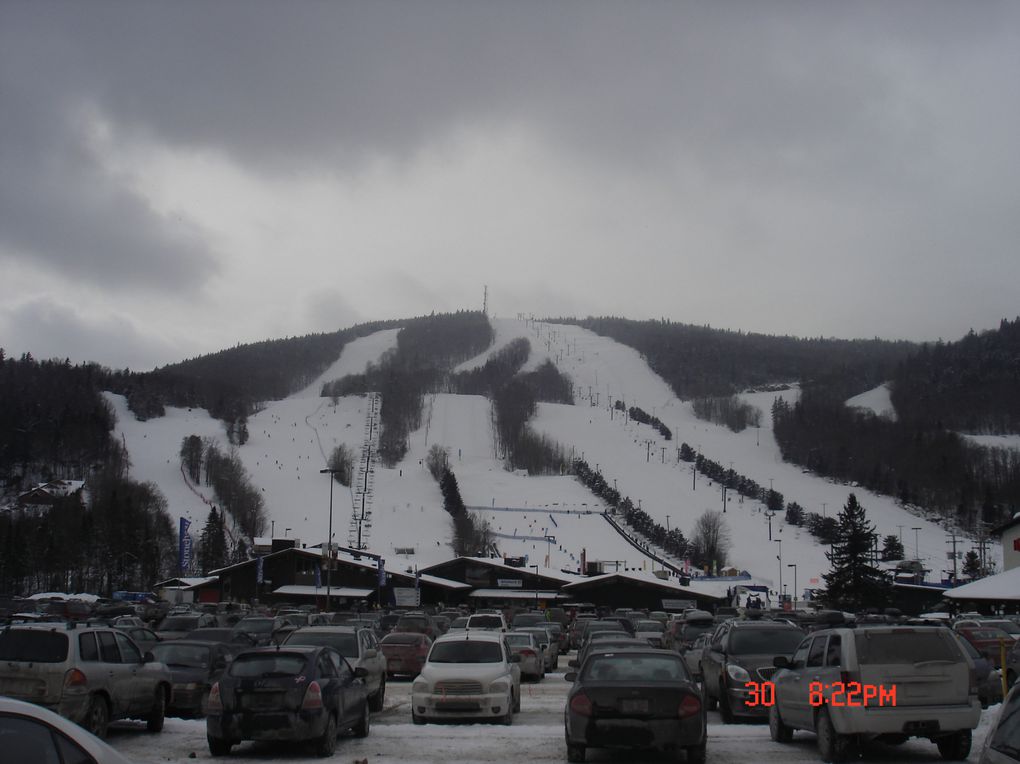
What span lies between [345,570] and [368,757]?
69.8 metres

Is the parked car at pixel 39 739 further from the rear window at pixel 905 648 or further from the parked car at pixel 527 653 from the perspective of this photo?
the parked car at pixel 527 653

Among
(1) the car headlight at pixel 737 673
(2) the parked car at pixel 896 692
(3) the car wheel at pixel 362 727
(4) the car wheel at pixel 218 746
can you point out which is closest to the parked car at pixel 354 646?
(3) the car wheel at pixel 362 727

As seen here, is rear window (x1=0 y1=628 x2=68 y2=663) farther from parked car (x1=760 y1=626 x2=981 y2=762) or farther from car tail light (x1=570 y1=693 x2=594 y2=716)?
parked car (x1=760 y1=626 x2=981 y2=762)

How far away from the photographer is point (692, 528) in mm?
129625

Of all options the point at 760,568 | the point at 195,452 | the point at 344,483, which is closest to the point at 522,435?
the point at 344,483

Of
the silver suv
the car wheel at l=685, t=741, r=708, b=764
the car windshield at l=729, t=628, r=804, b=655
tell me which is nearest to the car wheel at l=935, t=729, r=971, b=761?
the car wheel at l=685, t=741, r=708, b=764

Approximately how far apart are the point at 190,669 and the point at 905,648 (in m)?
13.5

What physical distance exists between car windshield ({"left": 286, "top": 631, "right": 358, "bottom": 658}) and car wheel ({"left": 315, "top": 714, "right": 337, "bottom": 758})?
5657 mm

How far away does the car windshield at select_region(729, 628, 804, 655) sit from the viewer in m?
18.1

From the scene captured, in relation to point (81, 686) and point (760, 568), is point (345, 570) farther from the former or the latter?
point (81, 686)

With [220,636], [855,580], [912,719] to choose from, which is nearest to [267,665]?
[912,719]

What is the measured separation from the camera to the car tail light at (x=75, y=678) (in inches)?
547

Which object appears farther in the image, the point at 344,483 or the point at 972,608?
the point at 344,483

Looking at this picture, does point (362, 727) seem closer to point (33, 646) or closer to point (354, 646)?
point (354, 646)
